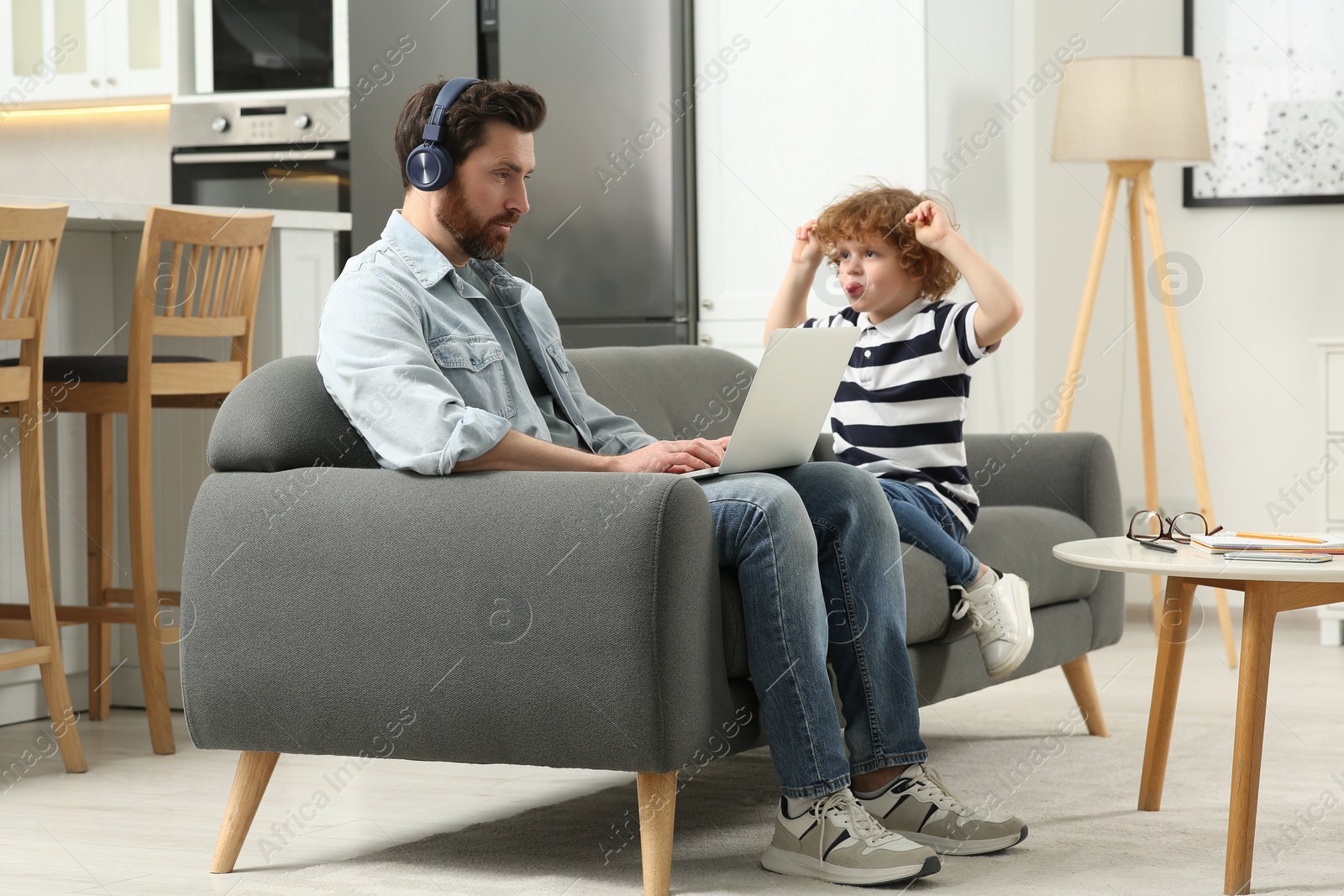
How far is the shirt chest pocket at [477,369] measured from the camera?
2.06 meters

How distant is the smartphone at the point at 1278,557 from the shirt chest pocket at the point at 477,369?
0.96m

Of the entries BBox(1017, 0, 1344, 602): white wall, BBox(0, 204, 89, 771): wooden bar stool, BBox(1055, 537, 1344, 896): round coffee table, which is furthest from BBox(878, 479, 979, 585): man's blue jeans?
BBox(1017, 0, 1344, 602): white wall

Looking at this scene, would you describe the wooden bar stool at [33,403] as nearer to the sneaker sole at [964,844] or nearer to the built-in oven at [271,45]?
the sneaker sole at [964,844]

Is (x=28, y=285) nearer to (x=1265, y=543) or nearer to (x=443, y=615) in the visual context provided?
(x=443, y=615)

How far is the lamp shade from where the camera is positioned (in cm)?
388

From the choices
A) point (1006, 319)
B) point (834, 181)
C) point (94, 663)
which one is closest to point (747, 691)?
point (1006, 319)

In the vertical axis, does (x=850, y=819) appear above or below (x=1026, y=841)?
above

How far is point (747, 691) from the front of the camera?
2012mm

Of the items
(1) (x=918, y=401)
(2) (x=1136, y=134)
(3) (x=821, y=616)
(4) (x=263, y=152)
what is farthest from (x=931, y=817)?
(4) (x=263, y=152)

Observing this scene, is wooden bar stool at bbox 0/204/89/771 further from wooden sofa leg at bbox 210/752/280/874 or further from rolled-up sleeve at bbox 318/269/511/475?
rolled-up sleeve at bbox 318/269/511/475

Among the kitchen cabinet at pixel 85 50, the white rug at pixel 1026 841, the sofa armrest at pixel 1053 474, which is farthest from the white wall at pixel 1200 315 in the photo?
the kitchen cabinet at pixel 85 50

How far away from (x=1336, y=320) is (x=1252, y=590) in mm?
2780

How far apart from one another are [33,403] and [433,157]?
1.12 metres

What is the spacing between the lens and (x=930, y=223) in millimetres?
2512
